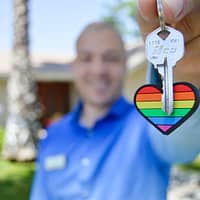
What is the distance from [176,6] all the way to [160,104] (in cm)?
13

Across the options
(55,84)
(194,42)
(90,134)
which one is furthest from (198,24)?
(55,84)

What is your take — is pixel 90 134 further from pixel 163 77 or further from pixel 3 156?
pixel 3 156

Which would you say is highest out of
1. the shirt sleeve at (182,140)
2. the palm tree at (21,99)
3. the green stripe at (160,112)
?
the green stripe at (160,112)

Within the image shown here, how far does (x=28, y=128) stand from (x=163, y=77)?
8563mm

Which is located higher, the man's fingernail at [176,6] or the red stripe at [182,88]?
the man's fingernail at [176,6]

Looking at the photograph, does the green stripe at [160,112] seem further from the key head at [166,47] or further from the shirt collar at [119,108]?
the shirt collar at [119,108]

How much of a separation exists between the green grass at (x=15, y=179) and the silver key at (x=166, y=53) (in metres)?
6.48

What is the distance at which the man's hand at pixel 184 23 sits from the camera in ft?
1.85

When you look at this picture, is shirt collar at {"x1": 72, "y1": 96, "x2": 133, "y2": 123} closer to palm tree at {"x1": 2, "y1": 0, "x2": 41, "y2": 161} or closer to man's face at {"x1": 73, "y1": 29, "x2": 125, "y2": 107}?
man's face at {"x1": 73, "y1": 29, "x2": 125, "y2": 107}

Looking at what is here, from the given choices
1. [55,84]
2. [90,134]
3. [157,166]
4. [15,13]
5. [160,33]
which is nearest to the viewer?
[160,33]

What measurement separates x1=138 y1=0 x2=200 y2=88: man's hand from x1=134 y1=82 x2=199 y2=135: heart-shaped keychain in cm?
7

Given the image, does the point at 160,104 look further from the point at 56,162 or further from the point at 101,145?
the point at 56,162

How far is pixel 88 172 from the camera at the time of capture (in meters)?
1.87

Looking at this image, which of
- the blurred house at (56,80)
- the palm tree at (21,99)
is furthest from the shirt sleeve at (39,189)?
the blurred house at (56,80)
